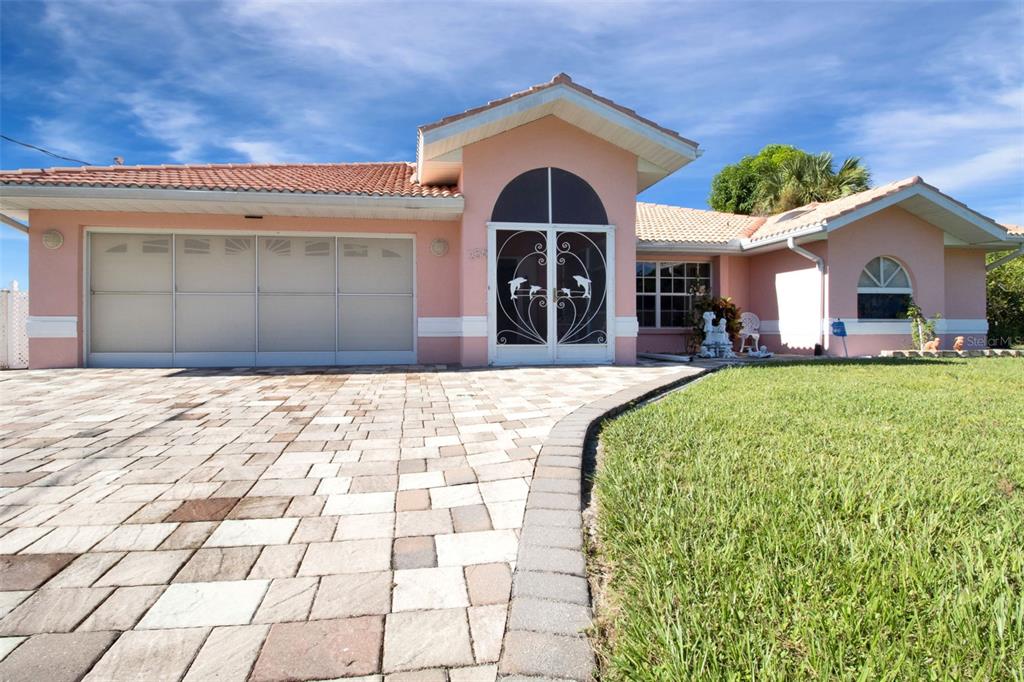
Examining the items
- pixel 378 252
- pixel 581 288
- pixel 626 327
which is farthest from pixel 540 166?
pixel 378 252

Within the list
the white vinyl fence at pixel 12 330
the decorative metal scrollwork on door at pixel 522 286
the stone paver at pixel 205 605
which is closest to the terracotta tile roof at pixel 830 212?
the decorative metal scrollwork on door at pixel 522 286

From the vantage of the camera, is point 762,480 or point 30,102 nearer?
point 762,480

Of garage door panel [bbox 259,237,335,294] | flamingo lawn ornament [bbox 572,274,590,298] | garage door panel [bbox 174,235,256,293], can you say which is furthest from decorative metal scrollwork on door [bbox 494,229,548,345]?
garage door panel [bbox 174,235,256,293]

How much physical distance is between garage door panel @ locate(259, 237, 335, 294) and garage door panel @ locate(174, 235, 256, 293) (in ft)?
0.83

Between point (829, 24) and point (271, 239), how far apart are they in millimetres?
10745

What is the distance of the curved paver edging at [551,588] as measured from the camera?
4.42 feet

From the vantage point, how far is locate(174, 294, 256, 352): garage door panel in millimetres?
9289

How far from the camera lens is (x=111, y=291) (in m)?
9.15

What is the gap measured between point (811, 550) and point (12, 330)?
13608 mm

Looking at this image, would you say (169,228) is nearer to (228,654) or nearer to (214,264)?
(214,264)

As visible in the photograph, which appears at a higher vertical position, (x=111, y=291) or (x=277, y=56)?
(x=277, y=56)

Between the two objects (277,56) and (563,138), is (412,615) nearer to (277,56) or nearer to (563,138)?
(563,138)

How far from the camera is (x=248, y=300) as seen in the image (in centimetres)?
943

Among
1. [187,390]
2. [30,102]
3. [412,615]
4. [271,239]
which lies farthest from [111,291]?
[412,615]
